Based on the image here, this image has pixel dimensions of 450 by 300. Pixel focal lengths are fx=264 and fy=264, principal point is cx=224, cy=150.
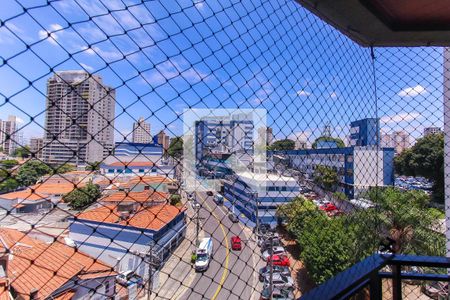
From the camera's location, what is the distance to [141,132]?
0.80 meters

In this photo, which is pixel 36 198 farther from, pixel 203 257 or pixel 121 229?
pixel 203 257

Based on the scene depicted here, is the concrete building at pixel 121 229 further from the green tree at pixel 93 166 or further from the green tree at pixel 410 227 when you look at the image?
the green tree at pixel 410 227

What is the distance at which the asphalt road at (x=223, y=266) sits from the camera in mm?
1366

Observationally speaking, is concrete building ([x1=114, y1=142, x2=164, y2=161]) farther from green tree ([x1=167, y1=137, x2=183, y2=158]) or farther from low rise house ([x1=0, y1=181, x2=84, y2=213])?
low rise house ([x1=0, y1=181, x2=84, y2=213])

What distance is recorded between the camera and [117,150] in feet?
2.64

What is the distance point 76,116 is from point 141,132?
194 millimetres

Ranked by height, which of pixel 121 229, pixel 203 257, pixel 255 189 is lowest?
pixel 203 257

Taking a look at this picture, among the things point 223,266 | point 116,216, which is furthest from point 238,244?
point 116,216

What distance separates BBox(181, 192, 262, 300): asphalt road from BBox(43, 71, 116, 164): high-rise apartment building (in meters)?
0.61

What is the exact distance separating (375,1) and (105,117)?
994 mm

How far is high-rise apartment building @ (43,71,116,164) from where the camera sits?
595mm

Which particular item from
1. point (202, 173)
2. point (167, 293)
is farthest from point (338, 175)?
point (202, 173)

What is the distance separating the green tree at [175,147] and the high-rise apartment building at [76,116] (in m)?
0.24

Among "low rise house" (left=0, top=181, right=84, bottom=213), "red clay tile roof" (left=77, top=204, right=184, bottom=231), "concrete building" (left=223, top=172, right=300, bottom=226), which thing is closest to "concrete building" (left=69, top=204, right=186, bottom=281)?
"red clay tile roof" (left=77, top=204, right=184, bottom=231)
